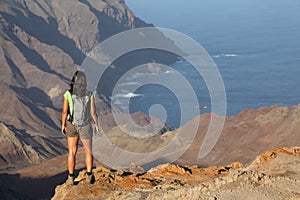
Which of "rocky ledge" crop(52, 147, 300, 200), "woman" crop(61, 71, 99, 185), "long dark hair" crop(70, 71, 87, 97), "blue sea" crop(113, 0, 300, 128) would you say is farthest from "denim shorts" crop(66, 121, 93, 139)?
"blue sea" crop(113, 0, 300, 128)

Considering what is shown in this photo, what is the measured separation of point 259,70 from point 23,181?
109 meters

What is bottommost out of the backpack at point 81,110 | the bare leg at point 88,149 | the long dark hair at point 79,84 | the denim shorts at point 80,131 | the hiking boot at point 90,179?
the hiking boot at point 90,179

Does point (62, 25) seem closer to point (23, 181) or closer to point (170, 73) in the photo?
point (170, 73)

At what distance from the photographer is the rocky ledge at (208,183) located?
8.10 meters

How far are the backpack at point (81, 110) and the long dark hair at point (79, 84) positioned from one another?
75mm

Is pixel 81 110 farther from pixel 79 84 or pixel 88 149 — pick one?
pixel 88 149

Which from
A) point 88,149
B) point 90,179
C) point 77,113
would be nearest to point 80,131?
point 77,113

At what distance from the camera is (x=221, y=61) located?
156625mm

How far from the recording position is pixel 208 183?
8477mm

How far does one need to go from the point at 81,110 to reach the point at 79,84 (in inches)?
18.3

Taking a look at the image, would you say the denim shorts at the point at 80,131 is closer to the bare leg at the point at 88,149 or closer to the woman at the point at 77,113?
the woman at the point at 77,113

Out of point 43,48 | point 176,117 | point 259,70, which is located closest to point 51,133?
point 176,117

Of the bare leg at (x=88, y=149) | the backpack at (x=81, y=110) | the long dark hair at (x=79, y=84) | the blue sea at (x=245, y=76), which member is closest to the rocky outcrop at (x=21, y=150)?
the blue sea at (x=245, y=76)

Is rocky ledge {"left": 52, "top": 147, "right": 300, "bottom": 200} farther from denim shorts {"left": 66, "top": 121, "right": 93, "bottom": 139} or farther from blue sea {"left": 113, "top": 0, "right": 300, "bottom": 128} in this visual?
blue sea {"left": 113, "top": 0, "right": 300, "bottom": 128}
